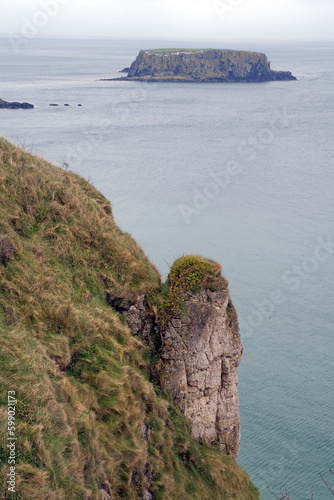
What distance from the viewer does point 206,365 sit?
15.3 meters

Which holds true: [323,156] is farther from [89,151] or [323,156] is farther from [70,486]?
[70,486]

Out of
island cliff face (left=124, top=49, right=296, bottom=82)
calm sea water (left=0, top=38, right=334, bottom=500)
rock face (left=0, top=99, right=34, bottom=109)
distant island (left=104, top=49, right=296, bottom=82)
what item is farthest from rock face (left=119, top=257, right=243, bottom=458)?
island cliff face (left=124, top=49, right=296, bottom=82)

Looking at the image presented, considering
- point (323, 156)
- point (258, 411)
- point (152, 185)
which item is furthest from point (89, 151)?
point (258, 411)

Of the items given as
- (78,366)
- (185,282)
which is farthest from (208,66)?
(78,366)

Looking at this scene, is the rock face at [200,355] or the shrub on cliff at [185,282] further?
the shrub on cliff at [185,282]

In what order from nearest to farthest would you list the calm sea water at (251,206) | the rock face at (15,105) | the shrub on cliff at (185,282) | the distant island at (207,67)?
the shrub on cliff at (185,282) → the calm sea water at (251,206) → the rock face at (15,105) → the distant island at (207,67)

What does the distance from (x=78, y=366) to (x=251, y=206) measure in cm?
3699

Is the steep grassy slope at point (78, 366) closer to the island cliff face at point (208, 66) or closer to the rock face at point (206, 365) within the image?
the rock face at point (206, 365)

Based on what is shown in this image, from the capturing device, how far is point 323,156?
214 ft

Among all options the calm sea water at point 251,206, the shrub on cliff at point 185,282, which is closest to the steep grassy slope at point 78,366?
the shrub on cliff at point 185,282

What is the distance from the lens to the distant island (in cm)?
14388

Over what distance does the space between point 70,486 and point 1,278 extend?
5.51 meters

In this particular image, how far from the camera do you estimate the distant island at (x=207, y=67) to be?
14388 cm

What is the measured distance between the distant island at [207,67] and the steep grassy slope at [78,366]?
13317 centimetres
